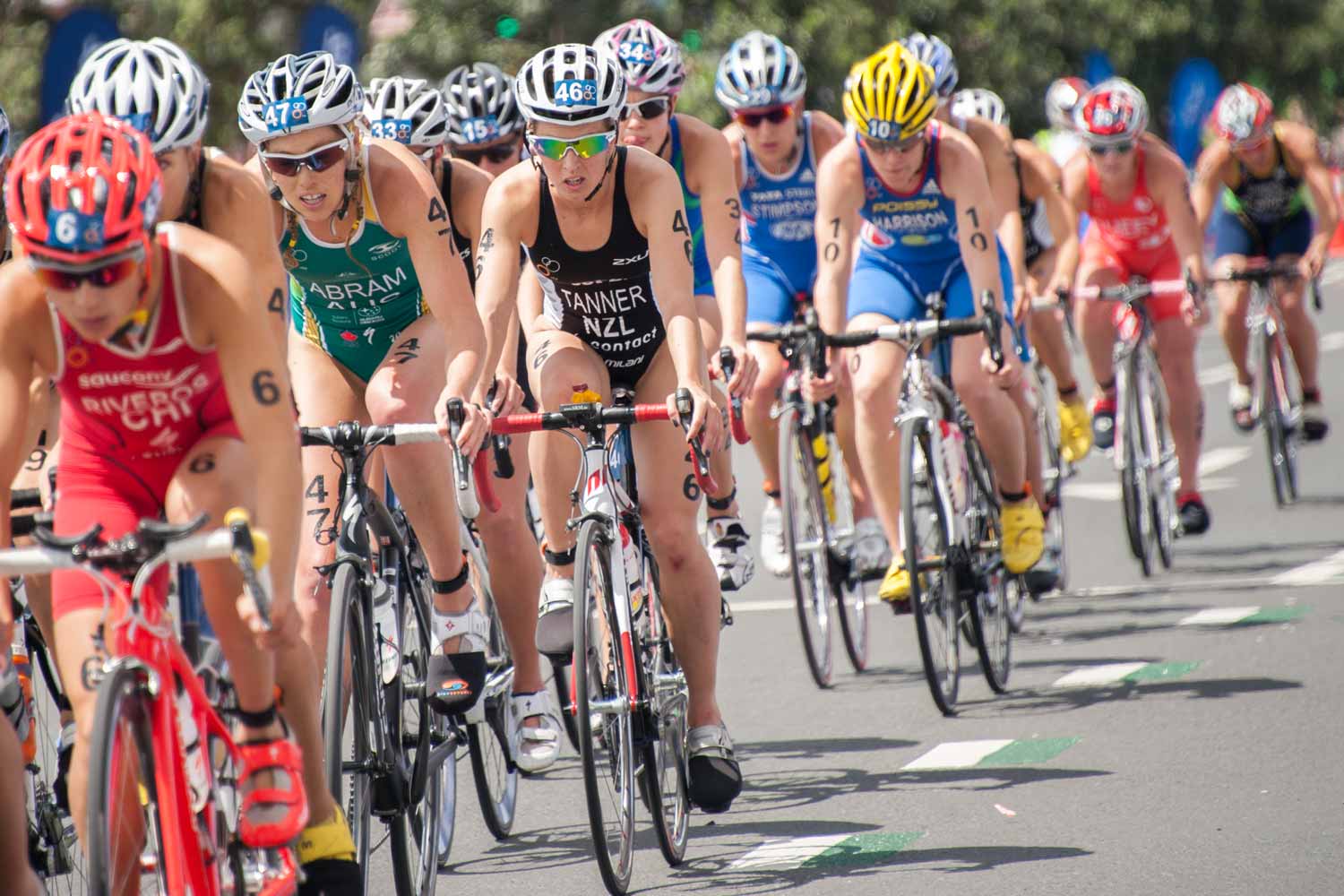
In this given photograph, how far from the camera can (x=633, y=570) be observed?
587cm

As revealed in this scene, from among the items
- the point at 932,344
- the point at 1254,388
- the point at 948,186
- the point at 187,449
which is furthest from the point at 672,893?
the point at 1254,388

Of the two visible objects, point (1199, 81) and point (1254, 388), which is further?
point (1199, 81)

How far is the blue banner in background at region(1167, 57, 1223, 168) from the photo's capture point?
34.1 meters

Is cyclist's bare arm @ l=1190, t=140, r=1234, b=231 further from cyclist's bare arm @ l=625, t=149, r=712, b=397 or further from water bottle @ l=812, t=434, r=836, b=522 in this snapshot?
cyclist's bare arm @ l=625, t=149, r=712, b=397

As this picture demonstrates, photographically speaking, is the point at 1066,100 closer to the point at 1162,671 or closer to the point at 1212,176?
the point at 1212,176

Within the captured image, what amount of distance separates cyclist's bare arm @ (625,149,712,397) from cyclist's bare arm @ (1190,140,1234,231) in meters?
7.44

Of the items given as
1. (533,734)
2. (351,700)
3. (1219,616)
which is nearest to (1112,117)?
(1219,616)

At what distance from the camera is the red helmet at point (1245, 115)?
12.7 metres

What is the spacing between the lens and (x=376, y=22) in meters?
54.4

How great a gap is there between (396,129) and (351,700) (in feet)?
9.34

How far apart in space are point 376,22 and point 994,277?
48.3 metres

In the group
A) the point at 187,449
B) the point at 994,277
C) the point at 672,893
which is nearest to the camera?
the point at 187,449

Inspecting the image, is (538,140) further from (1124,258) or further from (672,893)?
(1124,258)

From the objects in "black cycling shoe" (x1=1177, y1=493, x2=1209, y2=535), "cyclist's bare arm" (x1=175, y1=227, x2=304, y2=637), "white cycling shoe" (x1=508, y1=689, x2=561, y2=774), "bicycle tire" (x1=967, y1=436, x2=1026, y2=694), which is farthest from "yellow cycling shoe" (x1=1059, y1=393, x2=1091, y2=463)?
"cyclist's bare arm" (x1=175, y1=227, x2=304, y2=637)
